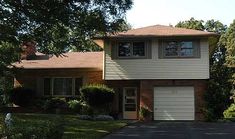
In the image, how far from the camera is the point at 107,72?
33469mm

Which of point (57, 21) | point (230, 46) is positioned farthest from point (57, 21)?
point (230, 46)

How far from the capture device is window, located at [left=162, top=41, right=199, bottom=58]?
3262 centimetres

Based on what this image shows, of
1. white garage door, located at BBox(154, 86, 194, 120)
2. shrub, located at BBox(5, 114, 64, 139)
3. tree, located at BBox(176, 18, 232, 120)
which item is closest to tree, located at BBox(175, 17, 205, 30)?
tree, located at BBox(176, 18, 232, 120)

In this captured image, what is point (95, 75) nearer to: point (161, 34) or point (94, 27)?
point (161, 34)

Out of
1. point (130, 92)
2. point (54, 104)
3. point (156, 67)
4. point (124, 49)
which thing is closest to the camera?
point (156, 67)

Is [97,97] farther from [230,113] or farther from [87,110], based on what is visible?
[230,113]

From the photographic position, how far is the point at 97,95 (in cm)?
3259

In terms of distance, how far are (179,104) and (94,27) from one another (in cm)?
1194

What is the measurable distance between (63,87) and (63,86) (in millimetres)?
77

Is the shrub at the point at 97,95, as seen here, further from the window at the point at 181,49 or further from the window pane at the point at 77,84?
the window at the point at 181,49

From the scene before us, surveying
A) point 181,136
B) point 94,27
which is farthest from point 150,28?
point 181,136

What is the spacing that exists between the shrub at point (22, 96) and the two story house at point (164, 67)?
20.3 feet

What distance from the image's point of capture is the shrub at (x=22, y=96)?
120 ft

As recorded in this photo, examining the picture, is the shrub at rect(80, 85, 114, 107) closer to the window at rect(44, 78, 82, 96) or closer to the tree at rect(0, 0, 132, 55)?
the window at rect(44, 78, 82, 96)
